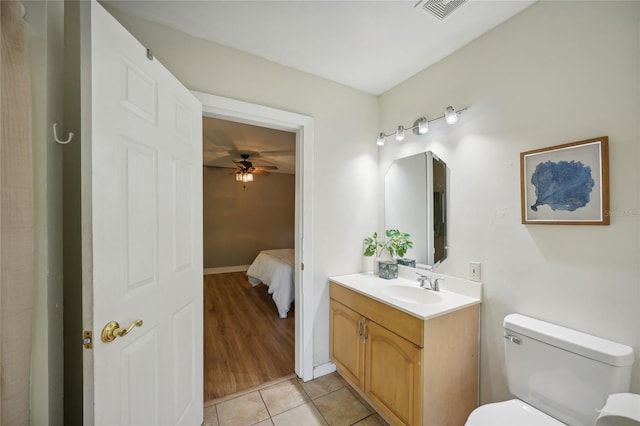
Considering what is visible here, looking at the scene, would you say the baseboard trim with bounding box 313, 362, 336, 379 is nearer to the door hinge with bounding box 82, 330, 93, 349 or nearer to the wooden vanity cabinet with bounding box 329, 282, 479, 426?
the wooden vanity cabinet with bounding box 329, 282, 479, 426

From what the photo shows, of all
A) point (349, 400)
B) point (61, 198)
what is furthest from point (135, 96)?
point (349, 400)

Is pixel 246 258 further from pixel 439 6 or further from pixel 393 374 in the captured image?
pixel 439 6

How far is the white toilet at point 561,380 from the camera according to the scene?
0.99 metres

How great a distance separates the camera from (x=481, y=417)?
3.69 ft

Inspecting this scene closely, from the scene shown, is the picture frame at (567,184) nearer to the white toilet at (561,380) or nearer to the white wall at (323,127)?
the white toilet at (561,380)

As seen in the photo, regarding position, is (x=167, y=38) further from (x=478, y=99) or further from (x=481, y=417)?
(x=481, y=417)

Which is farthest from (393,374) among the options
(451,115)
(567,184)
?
(451,115)

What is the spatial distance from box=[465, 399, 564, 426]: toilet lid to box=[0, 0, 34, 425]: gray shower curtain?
64.1 inches

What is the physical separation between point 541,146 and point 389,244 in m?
1.22

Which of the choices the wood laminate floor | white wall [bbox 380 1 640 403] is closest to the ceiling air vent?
white wall [bbox 380 1 640 403]

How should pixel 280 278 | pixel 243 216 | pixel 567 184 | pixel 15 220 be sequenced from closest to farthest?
pixel 15 220 → pixel 567 184 → pixel 280 278 → pixel 243 216

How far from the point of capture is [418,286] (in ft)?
6.16

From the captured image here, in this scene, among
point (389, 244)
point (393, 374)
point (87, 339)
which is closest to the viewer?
point (87, 339)

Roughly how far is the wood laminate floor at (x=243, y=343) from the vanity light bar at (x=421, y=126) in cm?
218
